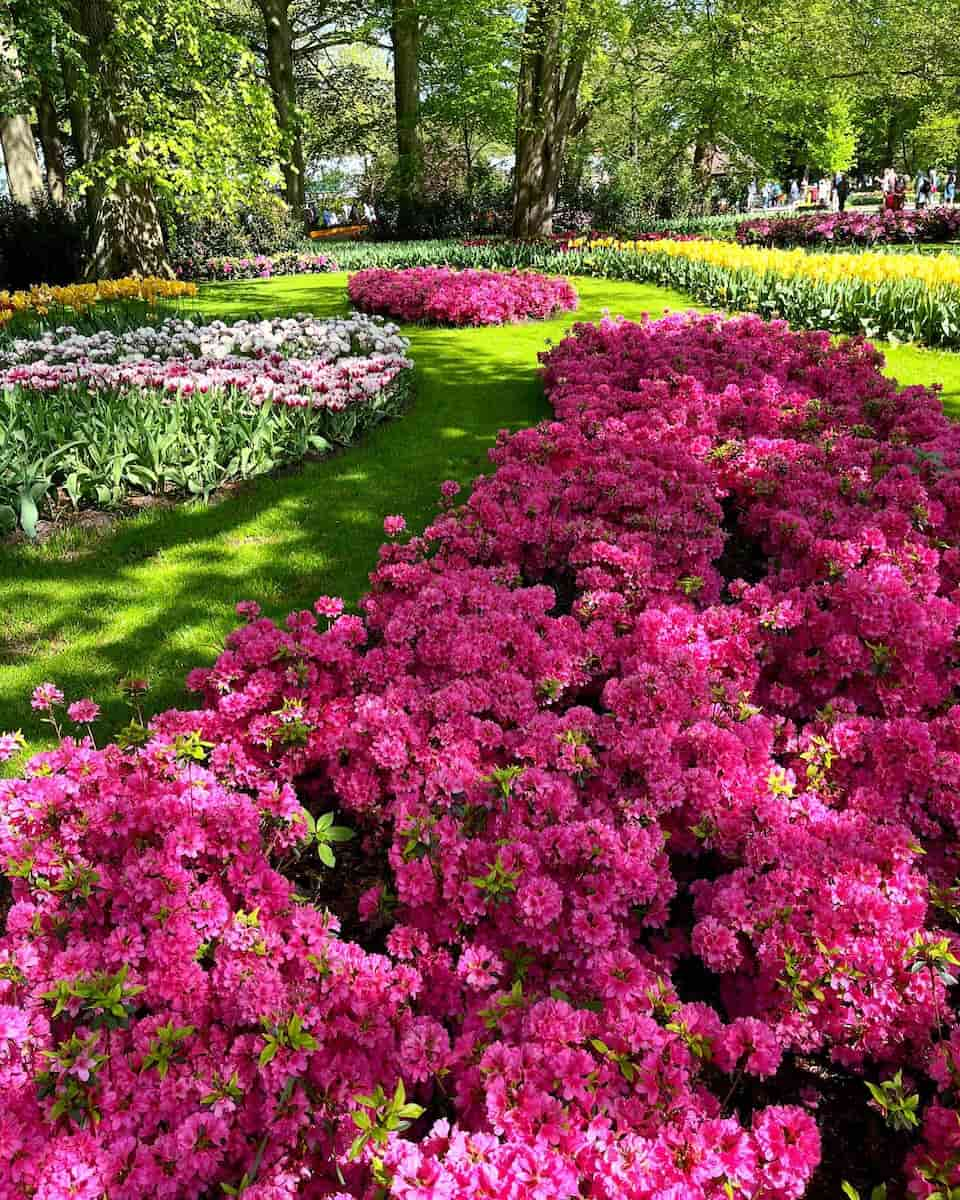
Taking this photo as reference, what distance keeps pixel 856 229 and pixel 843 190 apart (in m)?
20.7

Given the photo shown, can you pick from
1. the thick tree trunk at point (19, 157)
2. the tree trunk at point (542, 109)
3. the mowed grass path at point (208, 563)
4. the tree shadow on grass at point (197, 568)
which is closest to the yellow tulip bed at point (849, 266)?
the mowed grass path at point (208, 563)

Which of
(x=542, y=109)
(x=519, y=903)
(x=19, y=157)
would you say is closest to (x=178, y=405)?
(x=519, y=903)

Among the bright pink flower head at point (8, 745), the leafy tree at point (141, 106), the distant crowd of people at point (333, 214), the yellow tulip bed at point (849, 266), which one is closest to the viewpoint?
the bright pink flower head at point (8, 745)

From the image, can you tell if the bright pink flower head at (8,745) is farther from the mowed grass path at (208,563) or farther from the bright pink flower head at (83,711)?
the mowed grass path at (208,563)

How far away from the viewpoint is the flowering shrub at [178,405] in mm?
5219

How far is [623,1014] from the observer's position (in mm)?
1605

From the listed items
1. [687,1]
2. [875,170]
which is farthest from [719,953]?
[875,170]

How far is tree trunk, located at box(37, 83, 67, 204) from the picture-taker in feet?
66.9

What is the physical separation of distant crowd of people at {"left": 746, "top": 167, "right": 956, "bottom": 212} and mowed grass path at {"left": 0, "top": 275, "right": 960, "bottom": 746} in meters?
29.8

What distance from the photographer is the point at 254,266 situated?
1986 cm

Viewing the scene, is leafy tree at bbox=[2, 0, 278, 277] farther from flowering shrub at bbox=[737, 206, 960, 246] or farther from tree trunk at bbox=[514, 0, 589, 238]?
flowering shrub at bbox=[737, 206, 960, 246]

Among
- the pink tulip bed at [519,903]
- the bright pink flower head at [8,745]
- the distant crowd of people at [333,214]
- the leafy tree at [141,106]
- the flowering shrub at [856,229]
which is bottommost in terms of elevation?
the pink tulip bed at [519,903]

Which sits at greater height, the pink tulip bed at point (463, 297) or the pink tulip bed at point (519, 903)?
the pink tulip bed at point (463, 297)

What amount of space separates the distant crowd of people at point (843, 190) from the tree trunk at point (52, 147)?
25599 mm
